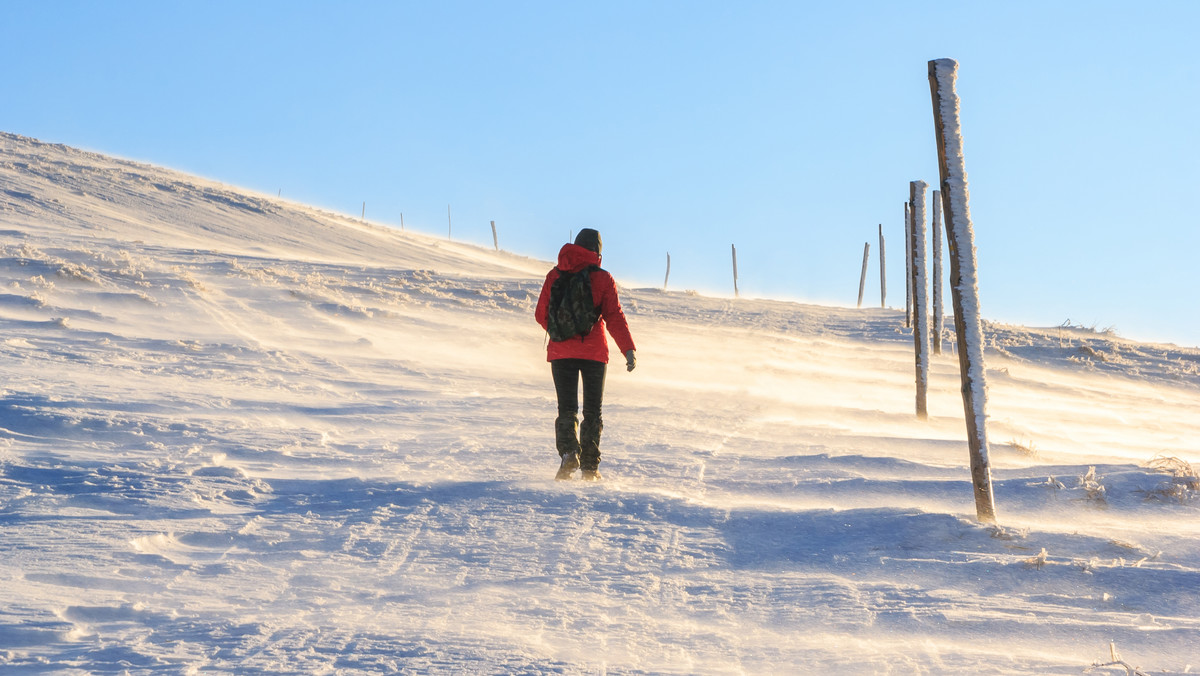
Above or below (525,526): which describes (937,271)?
above

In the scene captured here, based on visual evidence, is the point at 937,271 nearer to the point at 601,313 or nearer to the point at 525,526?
the point at 601,313

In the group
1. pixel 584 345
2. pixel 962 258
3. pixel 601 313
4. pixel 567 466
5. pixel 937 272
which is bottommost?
pixel 567 466

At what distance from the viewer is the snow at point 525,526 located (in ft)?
11.2

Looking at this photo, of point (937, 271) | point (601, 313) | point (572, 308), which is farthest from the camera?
point (937, 271)

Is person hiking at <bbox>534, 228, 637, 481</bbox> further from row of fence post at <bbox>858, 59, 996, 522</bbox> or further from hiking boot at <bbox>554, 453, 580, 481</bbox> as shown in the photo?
row of fence post at <bbox>858, 59, 996, 522</bbox>

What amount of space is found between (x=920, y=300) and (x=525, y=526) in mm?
7316

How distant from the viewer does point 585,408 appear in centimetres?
597

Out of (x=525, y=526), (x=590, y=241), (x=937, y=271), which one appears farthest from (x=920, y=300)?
(x=937, y=271)

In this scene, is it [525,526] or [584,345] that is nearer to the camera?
[525,526]

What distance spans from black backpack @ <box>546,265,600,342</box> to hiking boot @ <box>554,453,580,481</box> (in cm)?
75

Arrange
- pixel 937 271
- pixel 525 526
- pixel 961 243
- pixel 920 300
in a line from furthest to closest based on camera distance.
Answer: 1. pixel 937 271
2. pixel 920 300
3. pixel 961 243
4. pixel 525 526

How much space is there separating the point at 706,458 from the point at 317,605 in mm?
3848

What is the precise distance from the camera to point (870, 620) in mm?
3711

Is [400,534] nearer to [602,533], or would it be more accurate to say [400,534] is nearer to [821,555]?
[602,533]
